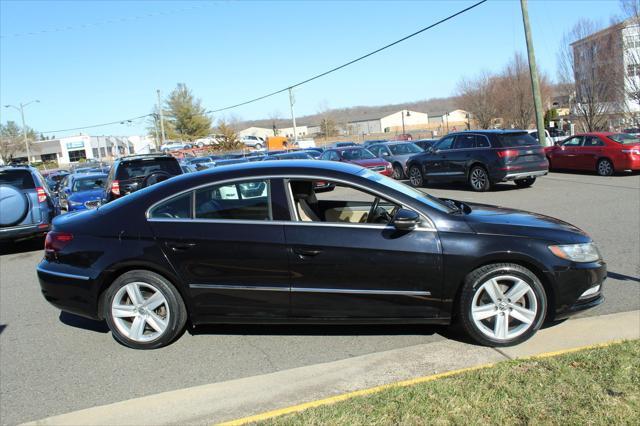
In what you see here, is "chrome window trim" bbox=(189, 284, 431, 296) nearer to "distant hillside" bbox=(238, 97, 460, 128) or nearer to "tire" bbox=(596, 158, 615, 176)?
"tire" bbox=(596, 158, 615, 176)

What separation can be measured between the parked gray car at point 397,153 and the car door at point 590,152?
5.74 m

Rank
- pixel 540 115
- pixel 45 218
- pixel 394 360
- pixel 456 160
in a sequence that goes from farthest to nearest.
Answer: pixel 540 115 < pixel 456 160 < pixel 45 218 < pixel 394 360

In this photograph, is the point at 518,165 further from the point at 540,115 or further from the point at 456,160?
the point at 540,115

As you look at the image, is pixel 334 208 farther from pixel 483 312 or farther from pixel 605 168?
pixel 605 168

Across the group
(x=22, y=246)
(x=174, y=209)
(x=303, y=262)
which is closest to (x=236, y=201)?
→ (x=174, y=209)

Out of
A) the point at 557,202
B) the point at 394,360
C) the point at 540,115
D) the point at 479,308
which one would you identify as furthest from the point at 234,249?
the point at 540,115

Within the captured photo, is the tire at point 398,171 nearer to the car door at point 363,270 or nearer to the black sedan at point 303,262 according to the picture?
the black sedan at point 303,262

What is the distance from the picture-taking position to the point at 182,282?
14.7 ft

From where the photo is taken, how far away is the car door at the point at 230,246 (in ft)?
14.2

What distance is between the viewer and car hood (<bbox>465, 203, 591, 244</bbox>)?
4.30 metres

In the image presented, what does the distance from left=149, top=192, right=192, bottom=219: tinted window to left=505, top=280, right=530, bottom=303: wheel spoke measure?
2.78 m

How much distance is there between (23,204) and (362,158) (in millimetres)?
12336

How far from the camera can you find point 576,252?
4.35m

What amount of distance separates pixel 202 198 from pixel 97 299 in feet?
4.24
